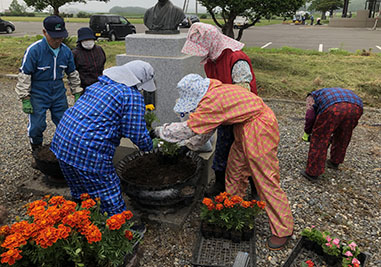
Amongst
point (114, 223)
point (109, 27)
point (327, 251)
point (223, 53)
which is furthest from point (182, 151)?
point (109, 27)

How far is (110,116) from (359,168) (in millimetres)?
3267

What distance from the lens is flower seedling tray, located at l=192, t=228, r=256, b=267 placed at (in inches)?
96.3

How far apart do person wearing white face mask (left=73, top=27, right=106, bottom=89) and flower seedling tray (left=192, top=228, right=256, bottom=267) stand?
10.5ft

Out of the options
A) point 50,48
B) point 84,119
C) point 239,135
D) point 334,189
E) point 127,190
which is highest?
point 50,48

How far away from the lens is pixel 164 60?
381 cm

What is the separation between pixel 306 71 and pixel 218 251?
716 centimetres

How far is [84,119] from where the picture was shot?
88.6 inches

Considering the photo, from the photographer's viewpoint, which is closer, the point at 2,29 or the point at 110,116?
the point at 110,116

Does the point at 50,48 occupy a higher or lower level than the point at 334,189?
higher

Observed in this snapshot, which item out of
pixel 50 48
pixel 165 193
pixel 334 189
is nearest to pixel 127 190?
pixel 165 193

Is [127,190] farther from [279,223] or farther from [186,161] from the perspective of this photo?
[279,223]

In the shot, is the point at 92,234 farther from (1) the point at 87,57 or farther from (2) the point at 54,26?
(1) the point at 87,57

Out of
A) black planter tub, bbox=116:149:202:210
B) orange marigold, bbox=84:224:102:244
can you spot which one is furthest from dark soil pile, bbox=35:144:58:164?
orange marigold, bbox=84:224:102:244

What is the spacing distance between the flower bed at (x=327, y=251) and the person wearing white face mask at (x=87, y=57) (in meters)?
3.79
